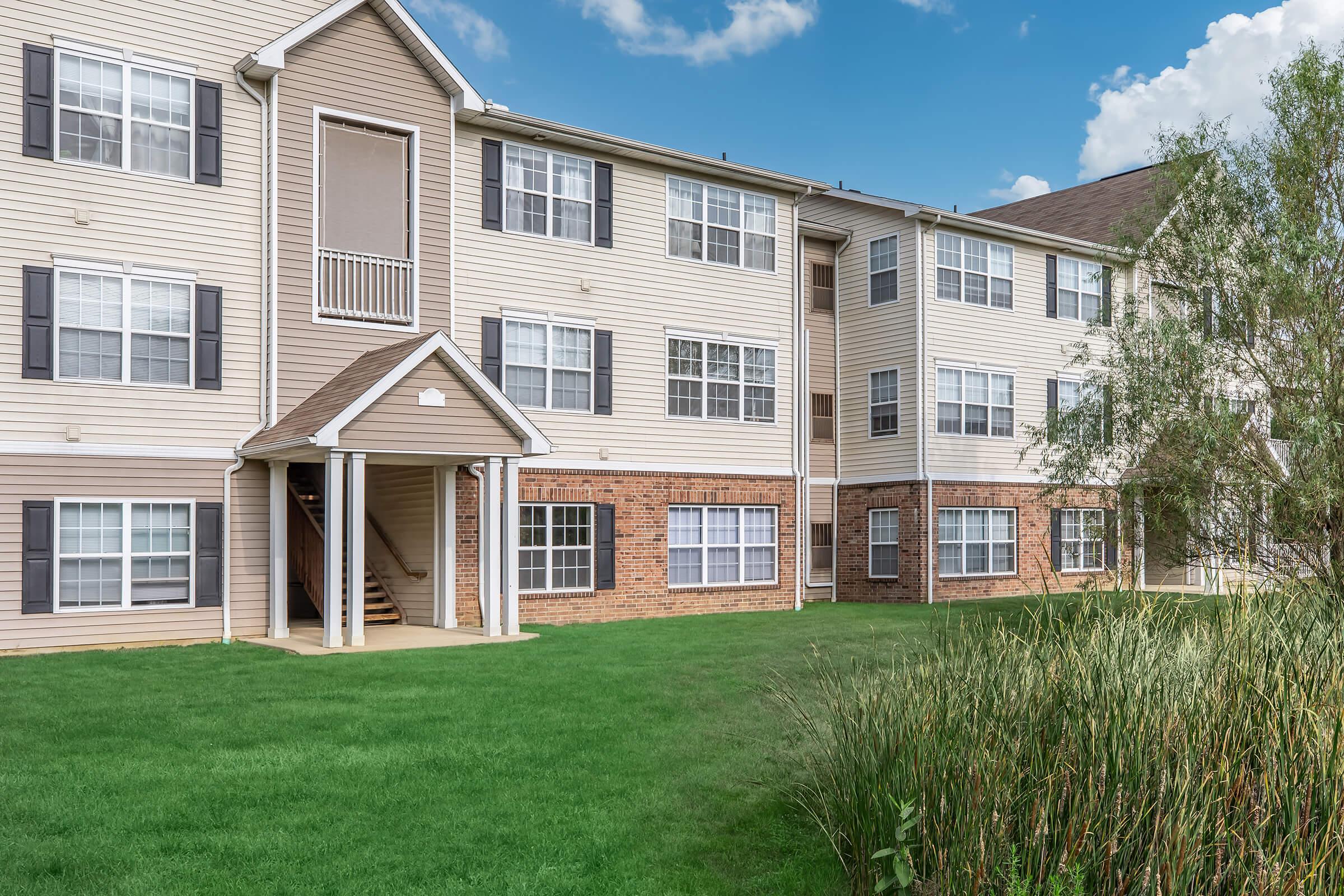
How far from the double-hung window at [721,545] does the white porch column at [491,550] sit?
16.3 feet

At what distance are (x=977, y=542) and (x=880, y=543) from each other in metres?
2.20

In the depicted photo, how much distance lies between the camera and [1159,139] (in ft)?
55.1

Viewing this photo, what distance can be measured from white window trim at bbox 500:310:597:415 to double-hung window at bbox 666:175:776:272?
8.41ft

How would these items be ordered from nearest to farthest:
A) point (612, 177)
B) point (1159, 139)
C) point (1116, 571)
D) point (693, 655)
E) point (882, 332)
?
point (1116, 571)
point (693, 655)
point (1159, 139)
point (612, 177)
point (882, 332)

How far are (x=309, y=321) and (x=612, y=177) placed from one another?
6391 millimetres

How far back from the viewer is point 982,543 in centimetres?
2444

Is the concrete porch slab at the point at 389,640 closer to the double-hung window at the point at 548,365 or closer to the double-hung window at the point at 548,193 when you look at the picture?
the double-hung window at the point at 548,365

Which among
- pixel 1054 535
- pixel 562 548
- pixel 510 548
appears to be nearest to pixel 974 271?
pixel 1054 535

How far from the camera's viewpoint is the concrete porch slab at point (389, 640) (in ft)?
45.9

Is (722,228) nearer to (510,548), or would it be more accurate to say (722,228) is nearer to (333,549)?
(510,548)

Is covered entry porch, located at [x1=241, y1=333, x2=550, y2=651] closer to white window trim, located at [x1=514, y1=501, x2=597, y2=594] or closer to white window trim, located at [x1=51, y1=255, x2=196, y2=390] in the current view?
white window trim, located at [x1=514, y1=501, x2=597, y2=594]

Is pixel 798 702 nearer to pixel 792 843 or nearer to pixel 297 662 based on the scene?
pixel 792 843

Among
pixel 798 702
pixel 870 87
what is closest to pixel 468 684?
pixel 798 702

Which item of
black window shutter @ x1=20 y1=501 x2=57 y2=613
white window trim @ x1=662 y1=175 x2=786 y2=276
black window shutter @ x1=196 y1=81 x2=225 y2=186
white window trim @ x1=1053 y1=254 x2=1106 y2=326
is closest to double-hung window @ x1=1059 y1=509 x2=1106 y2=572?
white window trim @ x1=1053 y1=254 x2=1106 y2=326
